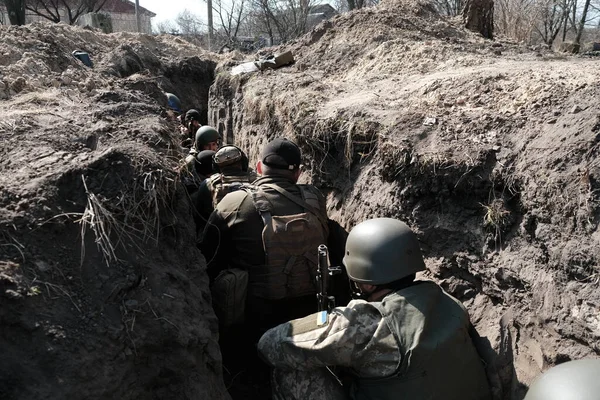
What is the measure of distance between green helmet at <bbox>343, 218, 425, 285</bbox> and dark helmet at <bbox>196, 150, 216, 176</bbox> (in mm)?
3577

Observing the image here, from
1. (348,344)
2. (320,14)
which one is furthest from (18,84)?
(320,14)

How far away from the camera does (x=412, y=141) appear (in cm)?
452

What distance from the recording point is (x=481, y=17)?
9.95 m

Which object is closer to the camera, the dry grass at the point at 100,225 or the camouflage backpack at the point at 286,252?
the dry grass at the point at 100,225

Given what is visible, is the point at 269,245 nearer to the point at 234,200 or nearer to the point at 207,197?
the point at 234,200

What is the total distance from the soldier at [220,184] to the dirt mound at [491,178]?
77 cm

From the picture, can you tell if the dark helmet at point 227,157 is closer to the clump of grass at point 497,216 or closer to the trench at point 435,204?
the trench at point 435,204

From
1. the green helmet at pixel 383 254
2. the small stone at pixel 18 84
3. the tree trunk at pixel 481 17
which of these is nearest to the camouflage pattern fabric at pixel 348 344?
the green helmet at pixel 383 254

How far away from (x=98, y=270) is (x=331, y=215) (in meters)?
2.79

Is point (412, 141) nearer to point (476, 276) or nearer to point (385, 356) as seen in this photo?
point (476, 276)

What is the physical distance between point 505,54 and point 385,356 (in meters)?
5.91

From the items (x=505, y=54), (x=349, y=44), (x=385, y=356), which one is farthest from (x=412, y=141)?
(x=349, y=44)

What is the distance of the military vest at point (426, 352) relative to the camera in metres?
2.92

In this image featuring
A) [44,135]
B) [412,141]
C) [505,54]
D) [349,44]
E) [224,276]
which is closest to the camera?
[44,135]
